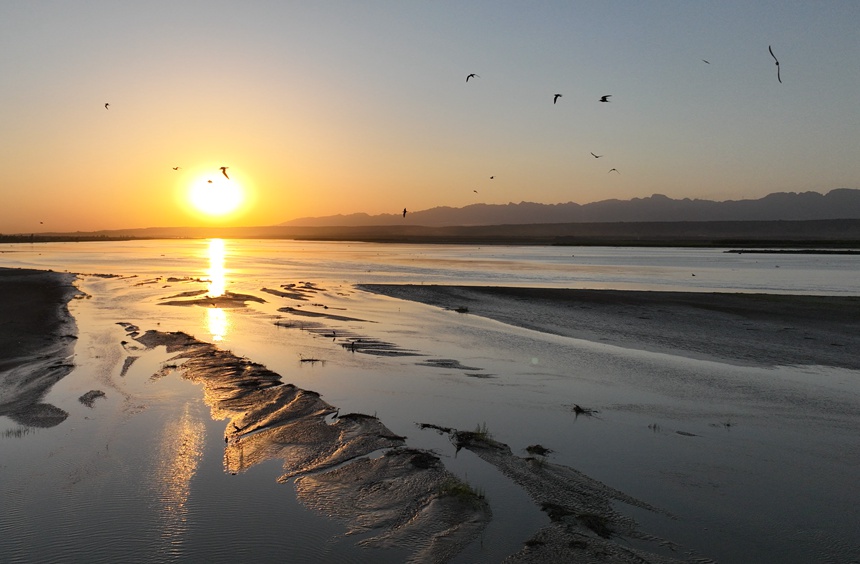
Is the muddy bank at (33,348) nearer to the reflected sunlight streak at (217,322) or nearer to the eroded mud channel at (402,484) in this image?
the eroded mud channel at (402,484)

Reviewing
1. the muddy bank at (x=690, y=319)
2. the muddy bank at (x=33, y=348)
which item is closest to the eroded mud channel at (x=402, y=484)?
the muddy bank at (x=33, y=348)

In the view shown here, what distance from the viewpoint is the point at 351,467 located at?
29.2ft

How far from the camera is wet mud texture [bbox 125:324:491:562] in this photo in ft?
23.1

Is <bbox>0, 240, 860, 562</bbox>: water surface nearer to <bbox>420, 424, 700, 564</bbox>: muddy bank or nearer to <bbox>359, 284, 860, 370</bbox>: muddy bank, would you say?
<bbox>420, 424, 700, 564</bbox>: muddy bank

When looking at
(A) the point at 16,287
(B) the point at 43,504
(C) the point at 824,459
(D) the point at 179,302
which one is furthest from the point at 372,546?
(A) the point at 16,287

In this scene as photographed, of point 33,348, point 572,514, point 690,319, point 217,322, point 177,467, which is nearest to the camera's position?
point 572,514

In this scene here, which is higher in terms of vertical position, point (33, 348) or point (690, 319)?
point (33, 348)

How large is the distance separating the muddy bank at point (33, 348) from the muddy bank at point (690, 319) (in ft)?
53.5

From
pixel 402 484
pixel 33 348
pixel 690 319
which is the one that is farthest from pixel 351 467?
pixel 690 319

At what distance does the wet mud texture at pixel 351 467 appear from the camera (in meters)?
7.03

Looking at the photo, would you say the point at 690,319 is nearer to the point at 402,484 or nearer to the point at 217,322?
the point at 217,322

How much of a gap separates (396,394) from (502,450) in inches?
158

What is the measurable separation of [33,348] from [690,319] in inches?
973

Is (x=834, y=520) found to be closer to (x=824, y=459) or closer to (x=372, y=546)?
(x=824, y=459)
